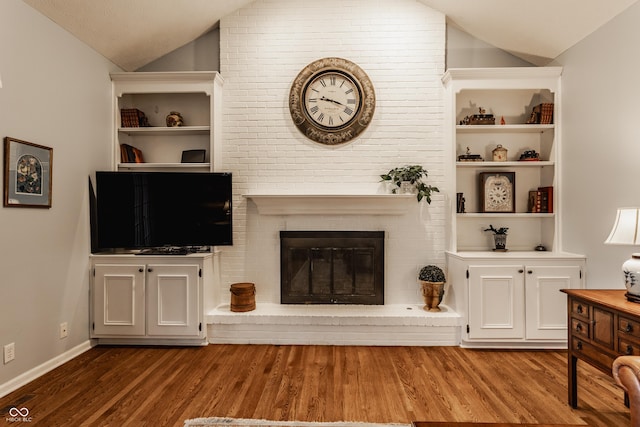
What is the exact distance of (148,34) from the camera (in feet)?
11.8

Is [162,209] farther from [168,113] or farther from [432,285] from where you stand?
[432,285]

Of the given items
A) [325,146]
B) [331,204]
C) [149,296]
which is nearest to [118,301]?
[149,296]

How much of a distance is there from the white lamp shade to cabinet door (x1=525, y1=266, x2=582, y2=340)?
3.79ft

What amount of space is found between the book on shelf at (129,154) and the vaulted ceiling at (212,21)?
87cm

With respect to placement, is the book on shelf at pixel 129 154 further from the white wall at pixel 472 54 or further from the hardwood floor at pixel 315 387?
the white wall at pixel 472 54

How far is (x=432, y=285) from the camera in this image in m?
3.59

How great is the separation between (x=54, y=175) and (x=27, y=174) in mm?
278

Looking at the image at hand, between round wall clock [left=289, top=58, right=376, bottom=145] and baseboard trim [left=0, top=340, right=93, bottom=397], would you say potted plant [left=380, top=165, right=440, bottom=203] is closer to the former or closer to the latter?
round wall clock [left=289, top=58, right=376, bottom=145]

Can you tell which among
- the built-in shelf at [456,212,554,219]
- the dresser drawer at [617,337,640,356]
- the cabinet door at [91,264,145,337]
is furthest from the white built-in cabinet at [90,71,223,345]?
the dresser drawer at [617,337,640,356]

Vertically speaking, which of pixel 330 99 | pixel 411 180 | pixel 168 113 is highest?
pixel 330 99

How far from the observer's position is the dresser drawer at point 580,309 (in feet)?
7.57

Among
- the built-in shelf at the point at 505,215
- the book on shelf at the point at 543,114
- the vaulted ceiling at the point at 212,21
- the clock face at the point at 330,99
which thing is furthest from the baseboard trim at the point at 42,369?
the book on shelf at the point at 543,114

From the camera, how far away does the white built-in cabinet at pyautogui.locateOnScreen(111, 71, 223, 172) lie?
374cm
